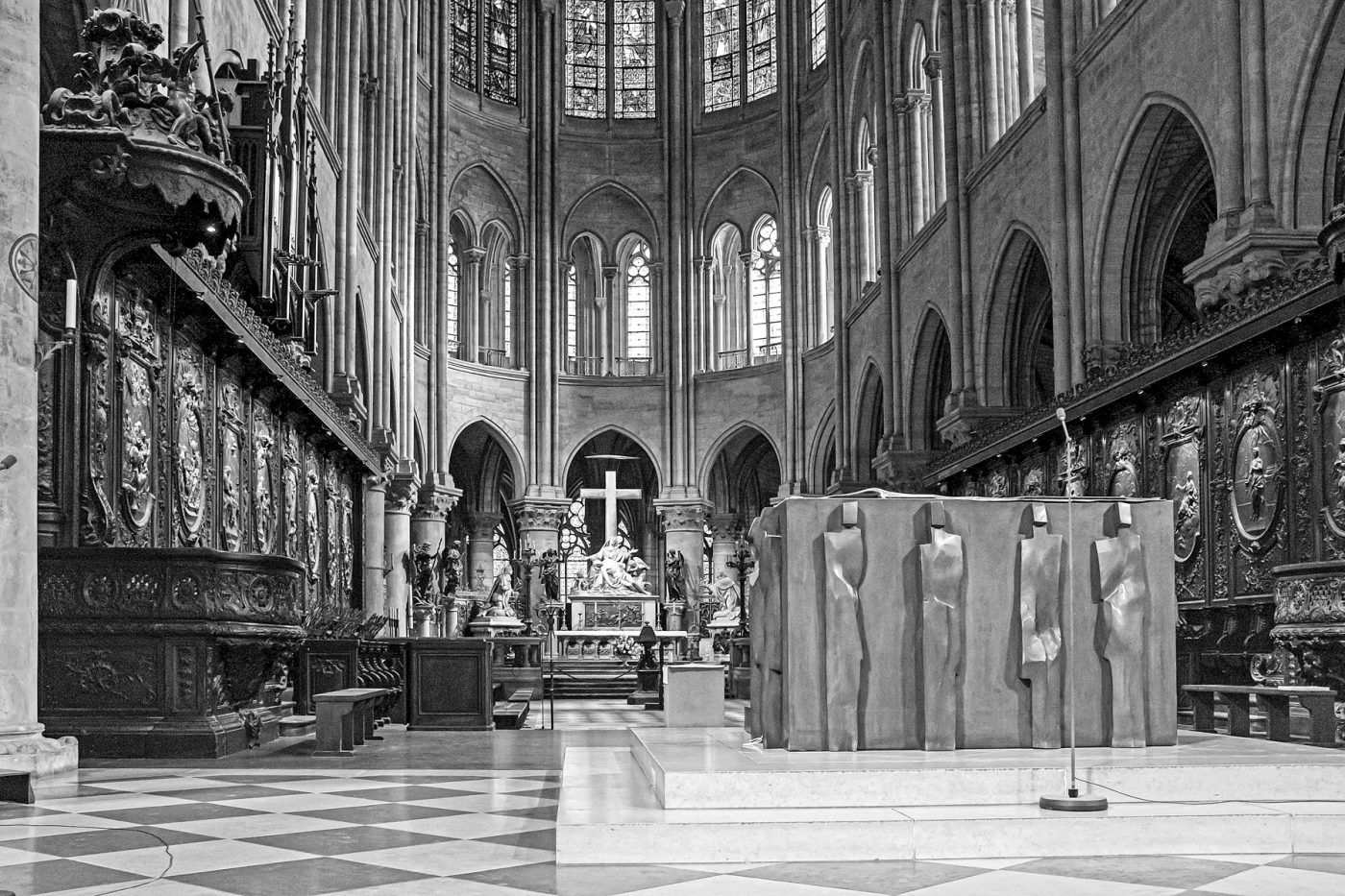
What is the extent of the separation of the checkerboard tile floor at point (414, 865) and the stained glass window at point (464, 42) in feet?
Result: 117

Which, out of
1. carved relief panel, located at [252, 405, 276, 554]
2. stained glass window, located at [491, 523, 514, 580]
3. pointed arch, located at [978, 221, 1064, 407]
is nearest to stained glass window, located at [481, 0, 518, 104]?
stained glass window, located at [491, 523, 514, 580]

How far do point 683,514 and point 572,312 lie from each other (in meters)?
7.45

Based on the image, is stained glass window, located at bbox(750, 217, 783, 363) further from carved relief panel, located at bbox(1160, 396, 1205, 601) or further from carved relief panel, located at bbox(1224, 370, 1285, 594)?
carved relief panel, located at bbox(1224, 370, 1285, 594)

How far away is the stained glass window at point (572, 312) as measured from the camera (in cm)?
4256

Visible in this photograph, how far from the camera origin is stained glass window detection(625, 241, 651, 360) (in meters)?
42.9

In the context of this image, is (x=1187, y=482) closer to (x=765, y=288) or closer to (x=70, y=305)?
(x=70, y=305)

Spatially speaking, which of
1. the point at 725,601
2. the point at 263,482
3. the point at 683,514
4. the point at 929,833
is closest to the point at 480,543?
the point at 683,514

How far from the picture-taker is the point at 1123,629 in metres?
6.37

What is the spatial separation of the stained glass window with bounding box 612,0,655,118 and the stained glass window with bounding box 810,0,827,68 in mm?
6237

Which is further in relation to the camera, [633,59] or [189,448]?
[633,59]

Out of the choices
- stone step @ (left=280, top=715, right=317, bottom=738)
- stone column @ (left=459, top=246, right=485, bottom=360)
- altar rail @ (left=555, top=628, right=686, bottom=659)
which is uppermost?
stone column @ (left=459, top=246, right=485, bottom=360)

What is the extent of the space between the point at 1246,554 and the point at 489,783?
8.53 metres

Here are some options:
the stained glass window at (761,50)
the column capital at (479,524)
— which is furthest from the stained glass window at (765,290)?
the column capital at (479,524)

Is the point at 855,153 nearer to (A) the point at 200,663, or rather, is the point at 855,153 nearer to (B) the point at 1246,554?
(B) the point at 1246,554
